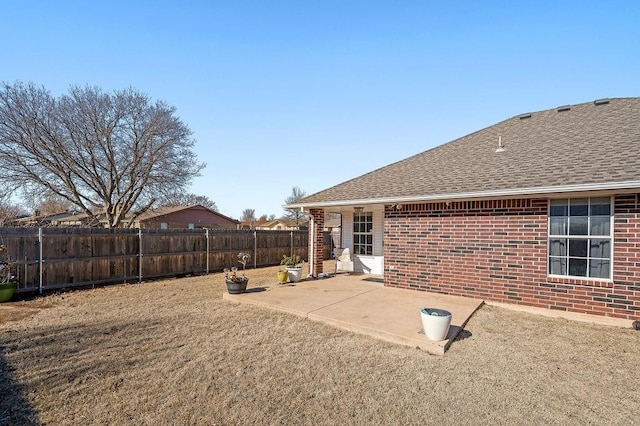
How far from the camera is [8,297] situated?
24.6ft

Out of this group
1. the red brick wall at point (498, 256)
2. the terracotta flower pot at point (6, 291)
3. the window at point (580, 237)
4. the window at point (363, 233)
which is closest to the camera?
the red brick wall at point (498, 256)

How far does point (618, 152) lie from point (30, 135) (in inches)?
1014

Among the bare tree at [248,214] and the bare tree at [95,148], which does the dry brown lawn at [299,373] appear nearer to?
the bare tree at [95,148]

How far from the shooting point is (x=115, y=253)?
9.78 metres

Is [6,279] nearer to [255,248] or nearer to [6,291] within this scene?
[6,291]

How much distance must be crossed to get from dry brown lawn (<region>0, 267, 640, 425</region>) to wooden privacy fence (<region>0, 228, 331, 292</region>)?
9.88 ft

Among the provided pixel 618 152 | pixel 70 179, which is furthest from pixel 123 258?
pixel 70 179

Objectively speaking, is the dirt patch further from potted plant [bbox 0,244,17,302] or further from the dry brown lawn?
the dry brown lawn

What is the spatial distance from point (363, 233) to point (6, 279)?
33.1 ft

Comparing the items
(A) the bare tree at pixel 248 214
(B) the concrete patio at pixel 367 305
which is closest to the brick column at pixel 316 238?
(B) the concrete patio at pixel 367 305

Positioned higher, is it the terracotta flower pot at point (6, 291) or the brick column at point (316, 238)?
the brick column at point (316, 238)

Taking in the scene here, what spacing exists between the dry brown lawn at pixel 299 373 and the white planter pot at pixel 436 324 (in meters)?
0.27

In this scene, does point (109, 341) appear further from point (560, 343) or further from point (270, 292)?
point (560, 343)

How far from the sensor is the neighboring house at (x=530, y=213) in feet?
18.3
